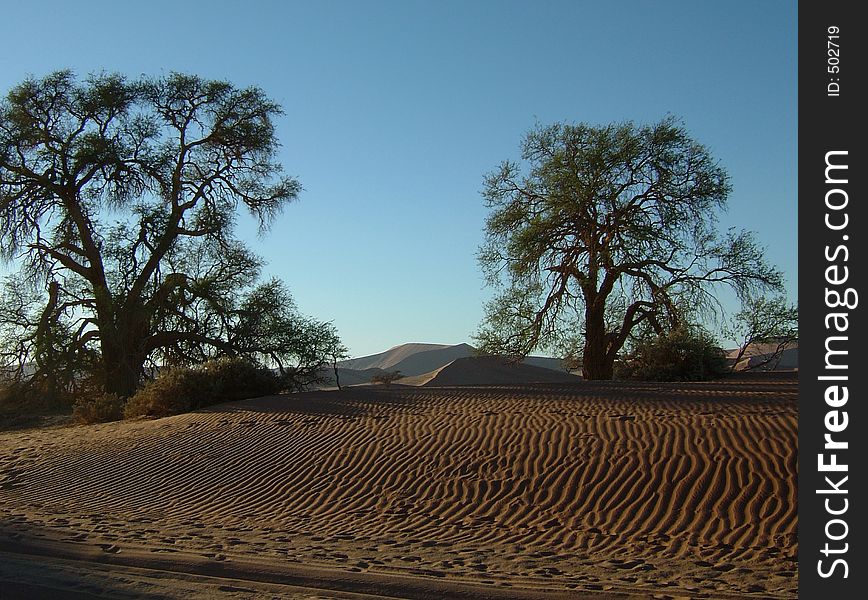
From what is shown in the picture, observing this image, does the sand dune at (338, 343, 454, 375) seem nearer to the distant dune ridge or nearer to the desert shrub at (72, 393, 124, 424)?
the distant dune ridge

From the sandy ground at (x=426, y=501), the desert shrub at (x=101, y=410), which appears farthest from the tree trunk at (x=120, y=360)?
the sandy ground at (x=426, y=501)

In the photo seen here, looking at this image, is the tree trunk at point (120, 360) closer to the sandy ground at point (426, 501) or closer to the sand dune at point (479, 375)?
the sandy ground at point (426, 501)

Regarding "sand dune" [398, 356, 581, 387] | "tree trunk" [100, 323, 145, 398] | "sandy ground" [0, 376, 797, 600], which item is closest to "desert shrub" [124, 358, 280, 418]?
"sandy ground" [0, 376, 797, 600]

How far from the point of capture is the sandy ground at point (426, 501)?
256 inches

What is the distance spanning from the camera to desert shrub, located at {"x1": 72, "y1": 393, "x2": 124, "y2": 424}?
21.2 meters

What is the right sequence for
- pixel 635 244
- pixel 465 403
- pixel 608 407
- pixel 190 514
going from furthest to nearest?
pixel 635 244, pixel 465 403, pixel 608 407, pixel 190 514

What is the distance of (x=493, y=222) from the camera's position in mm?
24531

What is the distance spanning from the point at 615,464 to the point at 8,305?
22496 mm

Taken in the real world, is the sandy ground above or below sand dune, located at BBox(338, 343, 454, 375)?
below

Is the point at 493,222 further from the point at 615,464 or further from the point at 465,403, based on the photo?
the point at 615,464

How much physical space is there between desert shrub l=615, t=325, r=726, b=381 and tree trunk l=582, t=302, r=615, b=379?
1562 millimetres

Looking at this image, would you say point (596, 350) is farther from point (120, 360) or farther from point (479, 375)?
point (120, 360)

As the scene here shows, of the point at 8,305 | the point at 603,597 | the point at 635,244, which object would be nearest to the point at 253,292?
the point at 8,305

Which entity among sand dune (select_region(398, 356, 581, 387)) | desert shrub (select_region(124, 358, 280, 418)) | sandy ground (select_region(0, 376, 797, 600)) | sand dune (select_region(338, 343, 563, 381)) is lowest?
sandy ground (select_region(0, 376, 797, 600))
